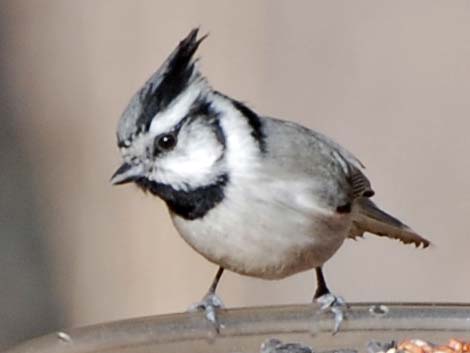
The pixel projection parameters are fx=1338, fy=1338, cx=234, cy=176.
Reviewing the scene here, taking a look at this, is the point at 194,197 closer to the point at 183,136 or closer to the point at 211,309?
the point at 183,136

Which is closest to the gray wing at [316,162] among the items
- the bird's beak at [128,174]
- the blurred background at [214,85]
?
the bird's beak at [128,174]

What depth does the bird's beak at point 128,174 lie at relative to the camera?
6.84 feet

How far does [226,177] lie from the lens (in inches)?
84.7

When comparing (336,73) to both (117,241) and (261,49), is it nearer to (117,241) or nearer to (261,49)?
(261,49)

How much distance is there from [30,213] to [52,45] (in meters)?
0.42

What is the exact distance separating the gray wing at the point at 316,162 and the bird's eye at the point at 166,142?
0.21 m

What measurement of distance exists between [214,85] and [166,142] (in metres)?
1.01

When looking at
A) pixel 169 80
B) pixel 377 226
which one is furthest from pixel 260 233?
pixel 377 226

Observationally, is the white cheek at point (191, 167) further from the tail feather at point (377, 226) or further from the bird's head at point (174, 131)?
the tail feather at point (377, 226)

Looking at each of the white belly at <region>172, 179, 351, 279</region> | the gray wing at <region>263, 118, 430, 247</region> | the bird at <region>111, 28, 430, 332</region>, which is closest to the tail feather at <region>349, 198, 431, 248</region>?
the gray wing at <region>263, 118, 430, 247</region>

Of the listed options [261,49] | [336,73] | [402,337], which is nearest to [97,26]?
[261,49]

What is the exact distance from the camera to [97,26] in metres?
3.02

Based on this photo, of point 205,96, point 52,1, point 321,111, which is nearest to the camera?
point 205,96

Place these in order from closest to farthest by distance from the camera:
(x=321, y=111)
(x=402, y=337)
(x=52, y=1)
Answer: (x=402, y=337), (x=52, y=1), (x=321, y=111)
